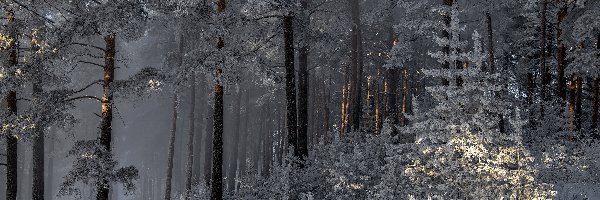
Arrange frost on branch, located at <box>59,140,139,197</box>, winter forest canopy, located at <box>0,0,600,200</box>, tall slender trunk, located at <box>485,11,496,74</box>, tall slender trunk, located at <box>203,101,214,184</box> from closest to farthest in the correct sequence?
winter forest canopy, located at <box>0,0,600,200</box> < frost on branch, located at <box>59,140,139,197</box> < tall slender trunk, located at <box>485,11,496,74</box> < tall slender trunk, located at <box>203,101,214,184</box>

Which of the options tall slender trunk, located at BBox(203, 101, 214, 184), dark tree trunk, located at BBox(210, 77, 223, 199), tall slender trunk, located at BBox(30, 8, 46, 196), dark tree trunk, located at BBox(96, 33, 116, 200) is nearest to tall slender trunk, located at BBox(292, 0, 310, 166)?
dark tree trunk, located at BBox(210, 77, 223, 199)

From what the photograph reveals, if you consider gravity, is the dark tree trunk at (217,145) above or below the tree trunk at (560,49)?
below

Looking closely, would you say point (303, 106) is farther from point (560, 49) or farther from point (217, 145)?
point (560, 49)

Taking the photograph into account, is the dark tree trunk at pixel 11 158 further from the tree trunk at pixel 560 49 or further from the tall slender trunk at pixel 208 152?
the tree trunk at pixel 560 49

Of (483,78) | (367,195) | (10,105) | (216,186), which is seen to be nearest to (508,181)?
(483,78)

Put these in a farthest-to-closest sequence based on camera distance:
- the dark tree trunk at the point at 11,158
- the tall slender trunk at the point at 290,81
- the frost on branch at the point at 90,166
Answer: the tall slender trunk at the point at 290,81 → the dark tree trunk at the point at 11,158 → the frost on branch at the point at 90,166

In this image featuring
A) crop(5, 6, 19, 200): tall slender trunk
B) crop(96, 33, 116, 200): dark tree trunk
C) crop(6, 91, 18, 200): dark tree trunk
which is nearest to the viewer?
crop(96, 33, 116, 200): dark tree trunk

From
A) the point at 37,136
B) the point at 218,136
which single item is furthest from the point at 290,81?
the point at 37,136

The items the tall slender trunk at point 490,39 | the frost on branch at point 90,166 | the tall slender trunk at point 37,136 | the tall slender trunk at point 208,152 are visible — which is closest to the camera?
the frost on branch at point 90,166

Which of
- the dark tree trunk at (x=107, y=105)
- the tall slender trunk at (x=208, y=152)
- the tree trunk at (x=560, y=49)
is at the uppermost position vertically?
the tree trunk at (x=560, y=49)

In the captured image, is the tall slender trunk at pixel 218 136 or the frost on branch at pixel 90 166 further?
the tall slender trunk at pixel 218 136

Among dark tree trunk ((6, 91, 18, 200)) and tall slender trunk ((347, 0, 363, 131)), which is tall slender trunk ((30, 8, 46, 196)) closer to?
dark tree trunk ((6, 91, 18, 200))

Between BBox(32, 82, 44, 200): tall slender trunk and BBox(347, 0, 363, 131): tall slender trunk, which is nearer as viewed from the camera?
BBox(32, 82, 44, 200): tall slender trunk

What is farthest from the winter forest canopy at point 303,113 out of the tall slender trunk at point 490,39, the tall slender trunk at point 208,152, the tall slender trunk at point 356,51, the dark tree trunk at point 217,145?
the tall slender trunk at point 208,152
